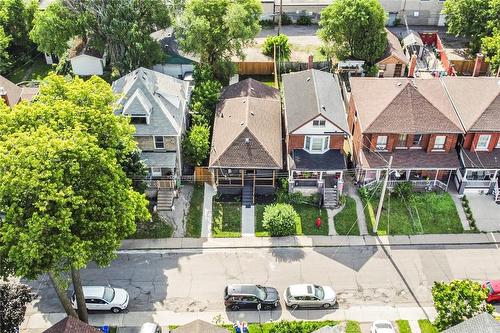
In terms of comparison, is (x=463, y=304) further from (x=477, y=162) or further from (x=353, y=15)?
(x=353, y=15)

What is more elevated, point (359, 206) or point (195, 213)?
point (359, 206)

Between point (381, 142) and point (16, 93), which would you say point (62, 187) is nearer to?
point (16, 93)

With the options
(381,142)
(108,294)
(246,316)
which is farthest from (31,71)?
(246,316)

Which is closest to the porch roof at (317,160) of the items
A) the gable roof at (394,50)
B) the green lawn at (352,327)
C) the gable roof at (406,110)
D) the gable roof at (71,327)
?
the gable roof at (406,110)

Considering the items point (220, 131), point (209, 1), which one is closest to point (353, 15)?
point (209, 1)

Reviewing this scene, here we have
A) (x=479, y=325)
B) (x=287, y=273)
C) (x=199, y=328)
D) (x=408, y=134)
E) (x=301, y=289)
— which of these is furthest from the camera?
(x=408, y=134)

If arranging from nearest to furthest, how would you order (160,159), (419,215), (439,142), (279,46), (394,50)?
(419,215) < (160,159) < (439,142) < (394,50) < (279,46)

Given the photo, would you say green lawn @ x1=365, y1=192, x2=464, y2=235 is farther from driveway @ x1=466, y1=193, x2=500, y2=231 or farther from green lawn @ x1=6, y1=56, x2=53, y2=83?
green lawn @ x1=6, y1=56, x2=53, y2=83
